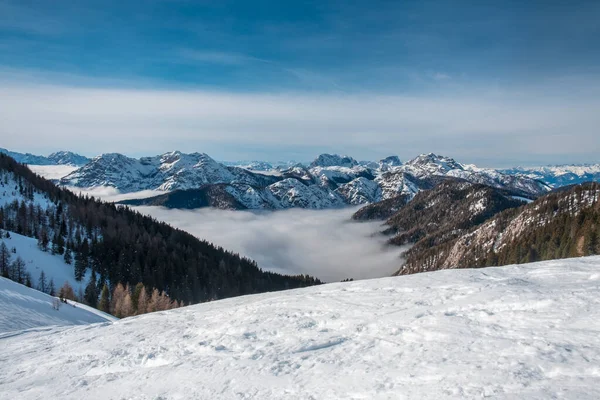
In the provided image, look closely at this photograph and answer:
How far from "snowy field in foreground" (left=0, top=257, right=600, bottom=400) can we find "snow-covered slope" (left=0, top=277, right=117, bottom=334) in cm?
767

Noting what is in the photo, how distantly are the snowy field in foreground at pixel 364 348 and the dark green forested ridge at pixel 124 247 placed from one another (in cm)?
11231

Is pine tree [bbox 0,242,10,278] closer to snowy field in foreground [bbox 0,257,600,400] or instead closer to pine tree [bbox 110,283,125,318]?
pine tree [bbox 110,283,125,318]

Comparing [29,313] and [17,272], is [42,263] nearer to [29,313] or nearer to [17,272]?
[17,272]

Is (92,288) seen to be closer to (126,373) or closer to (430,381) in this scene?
(126,373)

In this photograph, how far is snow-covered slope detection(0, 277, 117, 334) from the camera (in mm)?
25578

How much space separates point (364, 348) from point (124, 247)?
477 feet

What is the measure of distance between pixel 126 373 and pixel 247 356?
478 cm

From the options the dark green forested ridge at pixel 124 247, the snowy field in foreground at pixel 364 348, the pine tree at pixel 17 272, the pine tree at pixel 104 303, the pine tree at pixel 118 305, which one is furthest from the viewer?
the dark green forested ridge at pixel 124 247

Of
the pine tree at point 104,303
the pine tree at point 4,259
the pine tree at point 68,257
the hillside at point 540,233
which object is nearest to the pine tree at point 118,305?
the pine tree at point 104,303

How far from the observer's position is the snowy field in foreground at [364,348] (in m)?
9.84

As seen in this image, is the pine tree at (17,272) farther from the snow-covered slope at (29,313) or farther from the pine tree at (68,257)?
the snow-covered slope at (29,313)

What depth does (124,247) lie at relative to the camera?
455 feet

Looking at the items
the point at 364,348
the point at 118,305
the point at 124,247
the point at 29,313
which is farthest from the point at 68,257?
the point at 364,348

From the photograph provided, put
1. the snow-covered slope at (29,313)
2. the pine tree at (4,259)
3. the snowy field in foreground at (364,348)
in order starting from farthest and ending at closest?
the pine tree at (4,259) → the snow-covered slope at (29,313) → the snowy field in foreground at (364,348)
